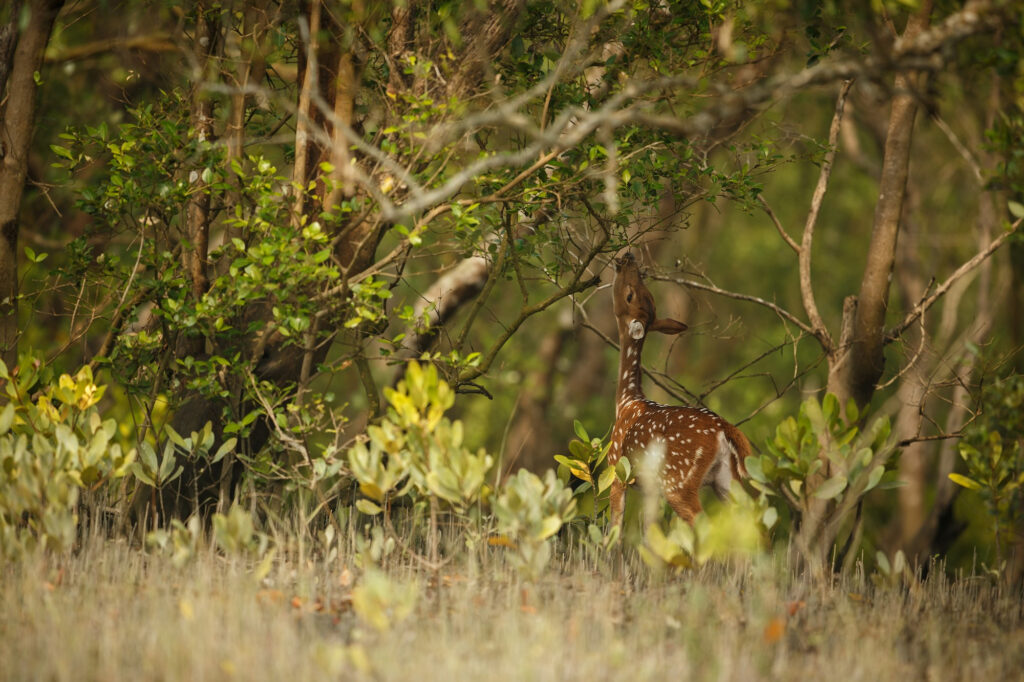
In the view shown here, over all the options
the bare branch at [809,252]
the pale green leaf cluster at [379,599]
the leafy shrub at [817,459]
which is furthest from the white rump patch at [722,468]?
the pale green leaf cluster at [379,599]

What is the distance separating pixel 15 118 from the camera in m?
6.38

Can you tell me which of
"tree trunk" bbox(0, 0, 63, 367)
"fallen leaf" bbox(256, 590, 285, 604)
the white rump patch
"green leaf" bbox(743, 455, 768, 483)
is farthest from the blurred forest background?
"fallen leaf" bbox(256, 590, 285, 604)

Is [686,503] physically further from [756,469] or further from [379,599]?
[379,599]

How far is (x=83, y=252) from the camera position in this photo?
6320 mm

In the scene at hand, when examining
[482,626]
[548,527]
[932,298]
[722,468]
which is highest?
[932,298]

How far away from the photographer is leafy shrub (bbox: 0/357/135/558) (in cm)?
498

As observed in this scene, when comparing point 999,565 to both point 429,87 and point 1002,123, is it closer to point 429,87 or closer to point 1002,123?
point 1002,123

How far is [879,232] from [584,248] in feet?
6.86

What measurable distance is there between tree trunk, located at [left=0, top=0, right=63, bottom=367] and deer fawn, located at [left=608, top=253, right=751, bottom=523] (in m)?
3.91

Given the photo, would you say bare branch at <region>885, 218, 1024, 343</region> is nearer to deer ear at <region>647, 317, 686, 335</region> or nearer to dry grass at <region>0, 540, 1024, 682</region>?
deer ear at <region>647, 317, 686, 335</region>

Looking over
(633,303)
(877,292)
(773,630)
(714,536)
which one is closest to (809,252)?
(877,292)

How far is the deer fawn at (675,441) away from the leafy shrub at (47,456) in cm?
298

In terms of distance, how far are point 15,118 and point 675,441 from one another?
450 centimetres

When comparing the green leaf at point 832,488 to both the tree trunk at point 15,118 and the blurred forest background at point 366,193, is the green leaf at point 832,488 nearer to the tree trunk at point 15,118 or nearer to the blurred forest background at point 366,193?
the blurred forest background at point 366,193
